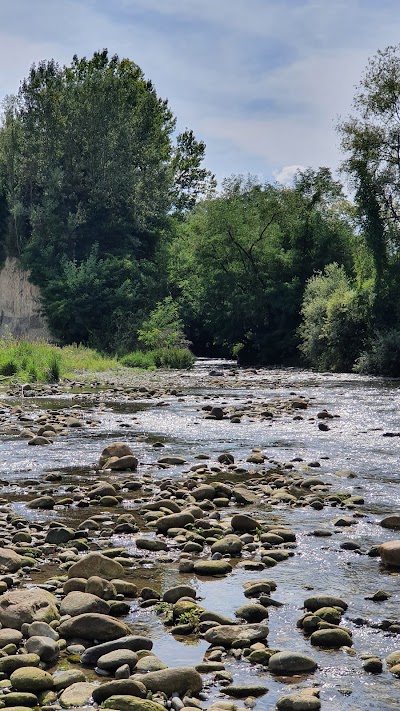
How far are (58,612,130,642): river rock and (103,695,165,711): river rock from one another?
107 centimetres

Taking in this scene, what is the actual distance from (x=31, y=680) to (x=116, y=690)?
51 cm

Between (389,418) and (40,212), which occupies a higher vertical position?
(40,212)

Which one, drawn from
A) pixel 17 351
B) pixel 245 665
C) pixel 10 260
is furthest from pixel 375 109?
pixel 245 665

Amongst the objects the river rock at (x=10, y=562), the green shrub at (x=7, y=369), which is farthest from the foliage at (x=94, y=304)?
the river rock at (x=10, y=562)

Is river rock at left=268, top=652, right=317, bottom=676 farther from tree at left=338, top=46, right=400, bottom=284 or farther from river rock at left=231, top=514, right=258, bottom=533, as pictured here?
tree at left=338, top=46, right=400, bottom=284

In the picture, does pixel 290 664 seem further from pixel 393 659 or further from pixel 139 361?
pixel 139 361

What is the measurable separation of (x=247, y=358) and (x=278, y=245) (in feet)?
21.8

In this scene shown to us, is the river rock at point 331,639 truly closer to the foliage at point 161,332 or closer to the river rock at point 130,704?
the river rock at point 130,704

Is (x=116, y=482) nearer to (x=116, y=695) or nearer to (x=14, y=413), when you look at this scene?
(x=116, y=695)

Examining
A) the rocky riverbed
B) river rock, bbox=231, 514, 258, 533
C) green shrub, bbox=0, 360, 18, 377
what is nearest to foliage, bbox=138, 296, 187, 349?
green shrub, bbox=0, 360, 18, 377

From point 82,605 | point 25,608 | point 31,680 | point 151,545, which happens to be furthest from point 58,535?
point 31,680

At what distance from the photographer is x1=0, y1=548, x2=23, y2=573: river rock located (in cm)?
727

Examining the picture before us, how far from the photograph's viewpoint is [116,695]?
481 cm

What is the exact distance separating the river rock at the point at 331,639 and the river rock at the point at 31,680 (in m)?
1.77
